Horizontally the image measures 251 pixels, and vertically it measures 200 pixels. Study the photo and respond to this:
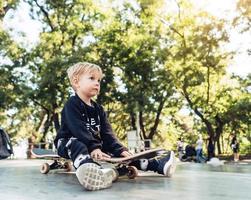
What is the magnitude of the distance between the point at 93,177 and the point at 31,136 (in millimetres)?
24317

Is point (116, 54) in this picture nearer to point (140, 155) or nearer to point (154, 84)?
point (154, 84)

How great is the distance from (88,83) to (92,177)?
1021 millimetres

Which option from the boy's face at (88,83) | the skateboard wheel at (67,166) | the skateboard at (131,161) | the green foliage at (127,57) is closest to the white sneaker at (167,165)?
the skateboard at (131,161)

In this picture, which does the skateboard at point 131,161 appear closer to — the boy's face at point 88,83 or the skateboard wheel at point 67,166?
the boy's face at point 88,83

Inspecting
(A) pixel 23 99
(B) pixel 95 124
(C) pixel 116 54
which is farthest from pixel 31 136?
(B) pixel 95 124

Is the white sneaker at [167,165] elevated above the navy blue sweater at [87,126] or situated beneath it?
situated beneath

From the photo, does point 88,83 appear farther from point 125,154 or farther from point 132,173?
point 132,173

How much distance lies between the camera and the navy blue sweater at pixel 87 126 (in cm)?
285

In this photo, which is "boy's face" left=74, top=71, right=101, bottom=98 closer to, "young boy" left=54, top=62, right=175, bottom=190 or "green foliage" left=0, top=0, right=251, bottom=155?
"young boy" left=54, top=62, right=175, bottom=190

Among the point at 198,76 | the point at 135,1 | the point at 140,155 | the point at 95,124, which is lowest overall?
the point at 140,155

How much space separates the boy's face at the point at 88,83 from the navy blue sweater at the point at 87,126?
74 millimetres

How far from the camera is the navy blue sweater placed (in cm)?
285

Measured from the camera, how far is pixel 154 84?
21062 mm

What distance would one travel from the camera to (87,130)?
2902 millimetres
